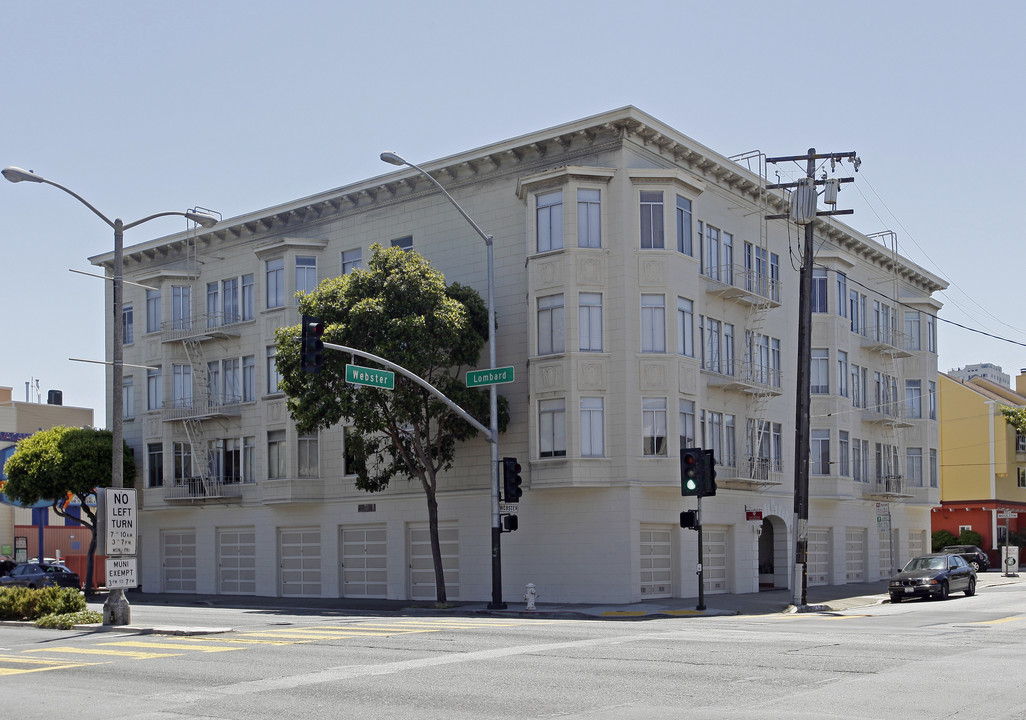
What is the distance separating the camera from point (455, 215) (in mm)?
38219

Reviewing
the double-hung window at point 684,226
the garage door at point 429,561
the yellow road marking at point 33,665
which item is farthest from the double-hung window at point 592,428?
the yellow road marking at point 33,665

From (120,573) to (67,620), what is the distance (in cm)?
174

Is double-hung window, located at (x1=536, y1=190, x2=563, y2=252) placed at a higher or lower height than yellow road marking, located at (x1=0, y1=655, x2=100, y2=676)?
higher

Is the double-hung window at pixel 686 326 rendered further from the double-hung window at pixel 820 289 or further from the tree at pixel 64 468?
the tree at pixel 64 468

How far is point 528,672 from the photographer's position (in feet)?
48.1

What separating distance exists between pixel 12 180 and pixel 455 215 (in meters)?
17.7

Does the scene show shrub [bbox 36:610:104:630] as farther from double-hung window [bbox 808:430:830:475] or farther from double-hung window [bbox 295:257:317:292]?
double-hung window [bbox 808:430:830:475]

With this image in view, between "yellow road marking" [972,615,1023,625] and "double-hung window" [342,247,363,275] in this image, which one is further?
"double-hung window" [342,247,363,275]

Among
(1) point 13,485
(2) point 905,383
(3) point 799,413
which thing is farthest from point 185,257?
(2) point 905,383

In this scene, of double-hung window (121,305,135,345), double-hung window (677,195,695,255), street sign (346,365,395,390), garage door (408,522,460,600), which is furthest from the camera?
double-hung window (121,305,135,345)

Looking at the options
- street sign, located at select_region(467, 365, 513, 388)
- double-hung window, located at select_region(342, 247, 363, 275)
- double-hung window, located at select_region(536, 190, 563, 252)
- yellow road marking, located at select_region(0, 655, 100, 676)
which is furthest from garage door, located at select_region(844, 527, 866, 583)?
yellow road marking, located at select_region(0, 655, 100, 676)

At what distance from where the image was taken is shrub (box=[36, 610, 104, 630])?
2398 centimetres

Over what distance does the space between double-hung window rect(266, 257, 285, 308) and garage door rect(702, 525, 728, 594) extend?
59.0ft

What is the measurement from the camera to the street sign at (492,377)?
29.0 metres
